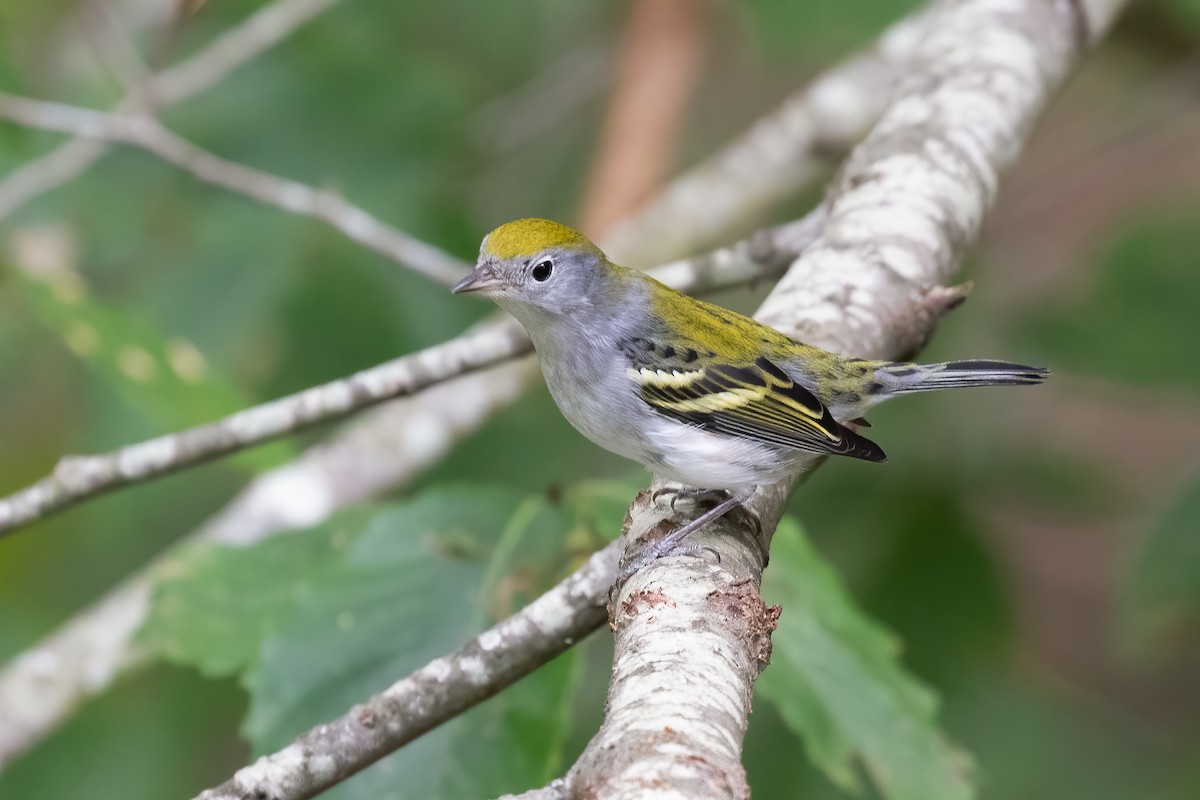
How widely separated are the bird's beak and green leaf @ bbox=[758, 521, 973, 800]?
2.88ft

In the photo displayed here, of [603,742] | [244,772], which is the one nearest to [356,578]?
[244,772]

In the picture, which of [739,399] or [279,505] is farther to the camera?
[279,505]

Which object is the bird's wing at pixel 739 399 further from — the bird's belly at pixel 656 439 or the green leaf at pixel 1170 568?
the green leaf at pixel 1170 568

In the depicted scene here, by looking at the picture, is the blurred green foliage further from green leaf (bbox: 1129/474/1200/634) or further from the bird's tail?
the bird's tail

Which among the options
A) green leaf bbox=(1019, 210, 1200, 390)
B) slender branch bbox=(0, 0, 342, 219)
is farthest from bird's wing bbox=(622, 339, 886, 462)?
green leaf bbox=(1019, 210, 1200, 390)

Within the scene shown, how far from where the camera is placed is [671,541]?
212 centimetres

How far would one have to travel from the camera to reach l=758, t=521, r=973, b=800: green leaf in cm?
253

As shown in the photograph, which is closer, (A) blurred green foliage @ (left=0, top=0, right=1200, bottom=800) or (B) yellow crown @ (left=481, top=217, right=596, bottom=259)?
(B) yellow crown @ (left=481, top=217, right=596, bottom=259)

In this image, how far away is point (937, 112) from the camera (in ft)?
10.5

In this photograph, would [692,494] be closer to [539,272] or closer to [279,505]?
[539,272]

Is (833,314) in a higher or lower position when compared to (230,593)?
higher

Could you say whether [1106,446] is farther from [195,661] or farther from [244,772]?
[244,772]

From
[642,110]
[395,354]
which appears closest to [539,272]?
[395,354]

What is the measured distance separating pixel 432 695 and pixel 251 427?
3.21 ft
